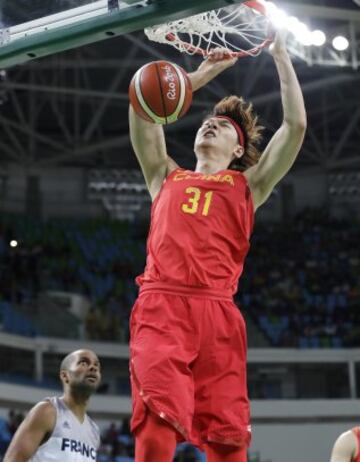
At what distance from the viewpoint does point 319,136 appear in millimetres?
28469

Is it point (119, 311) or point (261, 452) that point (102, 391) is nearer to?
point (119, 311)

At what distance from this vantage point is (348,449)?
19.7 ft

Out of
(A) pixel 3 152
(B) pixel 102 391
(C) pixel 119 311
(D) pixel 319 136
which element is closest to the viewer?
(B) pixel 102 391

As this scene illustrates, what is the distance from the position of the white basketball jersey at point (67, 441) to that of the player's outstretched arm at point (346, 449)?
1.49 m

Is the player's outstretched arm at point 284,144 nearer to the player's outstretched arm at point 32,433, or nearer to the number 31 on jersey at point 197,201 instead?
the number 31 on jersey at point 197,201

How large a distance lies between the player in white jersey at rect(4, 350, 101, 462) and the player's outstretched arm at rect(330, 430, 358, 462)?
148cm

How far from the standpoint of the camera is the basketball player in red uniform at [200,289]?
356cm

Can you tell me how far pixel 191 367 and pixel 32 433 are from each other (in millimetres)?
1962

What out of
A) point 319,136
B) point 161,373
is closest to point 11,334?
point 319,136

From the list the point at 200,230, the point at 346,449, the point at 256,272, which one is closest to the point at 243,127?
the point at 200,230

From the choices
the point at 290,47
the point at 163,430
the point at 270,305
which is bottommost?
the point at 163,430

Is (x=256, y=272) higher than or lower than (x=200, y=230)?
higher

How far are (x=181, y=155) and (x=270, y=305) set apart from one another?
692 cm

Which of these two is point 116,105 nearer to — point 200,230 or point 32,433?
point 32,433
